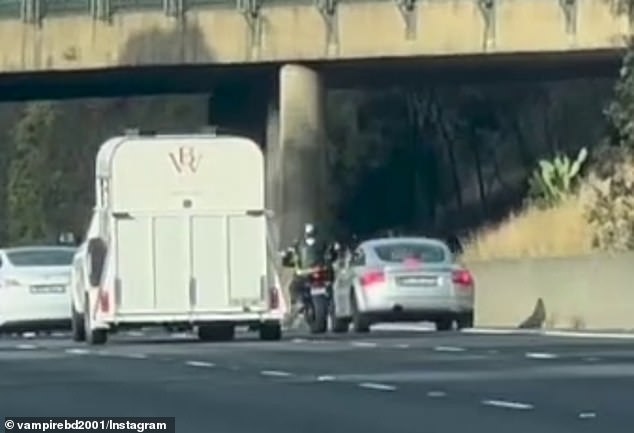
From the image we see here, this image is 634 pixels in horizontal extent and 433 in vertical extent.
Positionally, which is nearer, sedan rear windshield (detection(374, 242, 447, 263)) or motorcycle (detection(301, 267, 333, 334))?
sedan rear windshield (detection(374, 242, 447, 263))

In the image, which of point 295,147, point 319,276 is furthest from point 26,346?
point 295,147

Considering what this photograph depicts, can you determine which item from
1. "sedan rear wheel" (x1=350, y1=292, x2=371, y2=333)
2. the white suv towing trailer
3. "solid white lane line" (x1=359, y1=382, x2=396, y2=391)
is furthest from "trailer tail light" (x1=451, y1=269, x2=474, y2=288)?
"solid white lane line" (x1=359, y1=382, x2=396, y2=391)

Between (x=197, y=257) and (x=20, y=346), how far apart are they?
8.45 ft

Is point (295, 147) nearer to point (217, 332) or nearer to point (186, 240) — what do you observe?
point (217, 332)

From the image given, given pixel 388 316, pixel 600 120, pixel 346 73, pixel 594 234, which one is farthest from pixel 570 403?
pixel 600 120

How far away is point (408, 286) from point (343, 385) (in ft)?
53.9

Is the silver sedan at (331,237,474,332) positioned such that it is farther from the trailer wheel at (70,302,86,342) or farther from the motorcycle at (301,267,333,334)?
the trailer wheel at (70,302,86,342)

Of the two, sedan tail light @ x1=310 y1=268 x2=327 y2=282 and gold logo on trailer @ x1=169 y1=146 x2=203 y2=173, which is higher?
gold logo on trailer @ x1=169 y1=146 x2=203 y2=173

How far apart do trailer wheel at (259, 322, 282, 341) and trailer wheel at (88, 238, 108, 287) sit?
2248 mm

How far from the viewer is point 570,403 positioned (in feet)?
72.8

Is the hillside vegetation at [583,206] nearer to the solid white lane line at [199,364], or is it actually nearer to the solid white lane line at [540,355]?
the solid white lane line at [540,355]

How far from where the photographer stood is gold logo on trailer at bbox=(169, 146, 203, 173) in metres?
37.1

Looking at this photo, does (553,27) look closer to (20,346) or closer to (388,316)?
(388,316)

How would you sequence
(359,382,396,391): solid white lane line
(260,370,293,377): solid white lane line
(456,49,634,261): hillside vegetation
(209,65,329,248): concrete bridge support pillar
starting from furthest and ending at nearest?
(209,65,329,248): concrete bridge support pillar, (456,49,634,261): hillside vegetation, (260,370,293,377): solid white lane line, (359,382,396,391): solid white lane line
